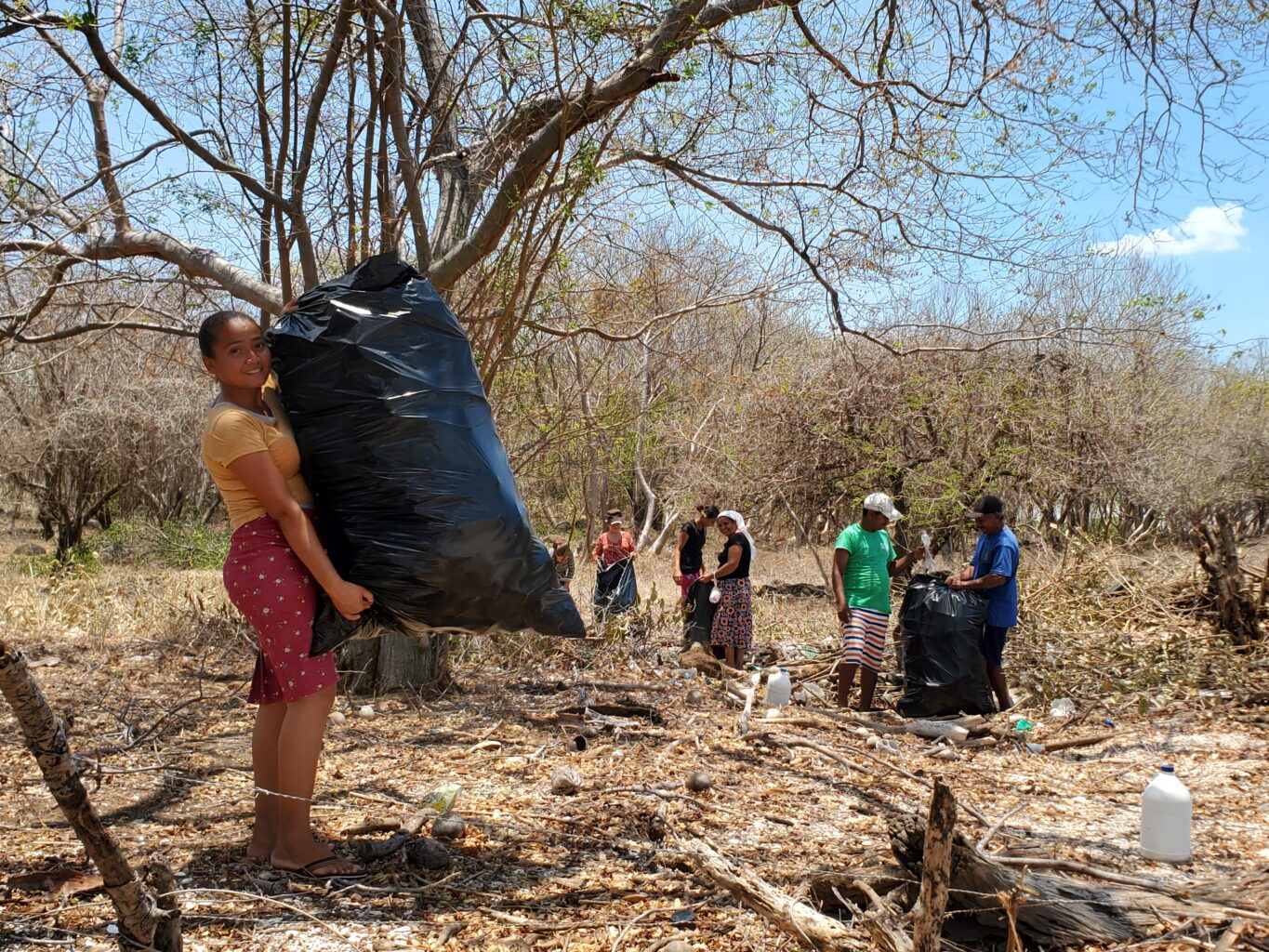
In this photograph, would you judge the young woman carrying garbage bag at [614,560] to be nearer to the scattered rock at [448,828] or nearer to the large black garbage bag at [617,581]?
the large black garbage bag at [617,581]

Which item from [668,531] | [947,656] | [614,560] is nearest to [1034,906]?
[947,656]

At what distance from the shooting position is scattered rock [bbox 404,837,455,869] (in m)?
2.79

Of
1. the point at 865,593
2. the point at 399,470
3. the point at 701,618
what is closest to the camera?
the point at 399,470

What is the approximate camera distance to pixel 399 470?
2.56 meters

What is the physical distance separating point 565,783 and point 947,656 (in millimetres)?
3035

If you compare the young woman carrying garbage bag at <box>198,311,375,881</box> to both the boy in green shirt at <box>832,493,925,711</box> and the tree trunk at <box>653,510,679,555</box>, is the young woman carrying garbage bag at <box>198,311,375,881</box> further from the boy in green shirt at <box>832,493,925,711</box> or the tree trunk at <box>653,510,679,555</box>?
the tree trunk at <box>653,510,679,555</box>

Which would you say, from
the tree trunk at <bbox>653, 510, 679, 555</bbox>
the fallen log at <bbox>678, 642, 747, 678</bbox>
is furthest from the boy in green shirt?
the tree trunk at <bbox>653, 510, 679, 555</bbox>

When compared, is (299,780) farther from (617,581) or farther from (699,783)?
(617,581)

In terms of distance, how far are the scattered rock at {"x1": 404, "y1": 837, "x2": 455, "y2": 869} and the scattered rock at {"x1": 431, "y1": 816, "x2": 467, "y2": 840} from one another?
0.38 feet

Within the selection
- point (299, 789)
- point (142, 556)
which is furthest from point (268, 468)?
point (142, 556)

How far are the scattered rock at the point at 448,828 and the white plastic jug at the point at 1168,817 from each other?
7.15 ft

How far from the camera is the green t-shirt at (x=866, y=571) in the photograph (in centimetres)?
615

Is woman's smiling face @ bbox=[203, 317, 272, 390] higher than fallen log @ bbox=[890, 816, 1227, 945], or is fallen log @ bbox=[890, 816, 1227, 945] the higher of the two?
woman's smiling face @ bbox=[203, 317, 272, 390]

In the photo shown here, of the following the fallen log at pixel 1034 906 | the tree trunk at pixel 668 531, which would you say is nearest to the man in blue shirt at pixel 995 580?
the fallen log at pixel 1034 906
